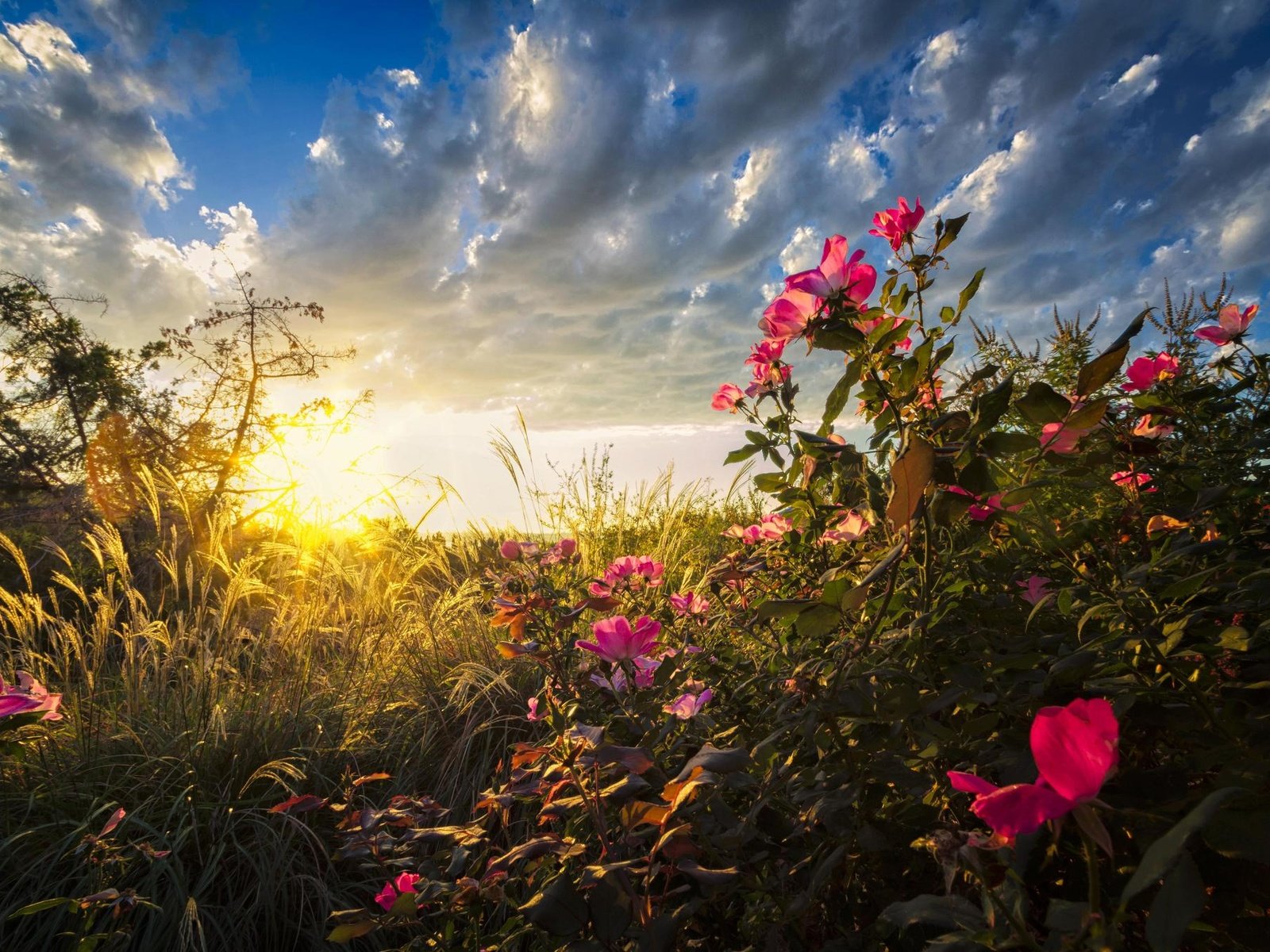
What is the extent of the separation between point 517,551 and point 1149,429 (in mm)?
1181

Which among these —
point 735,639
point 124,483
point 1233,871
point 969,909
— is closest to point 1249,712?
point 1233,871

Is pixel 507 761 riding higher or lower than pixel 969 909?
lower

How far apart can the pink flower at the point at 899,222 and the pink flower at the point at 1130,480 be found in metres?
0.53

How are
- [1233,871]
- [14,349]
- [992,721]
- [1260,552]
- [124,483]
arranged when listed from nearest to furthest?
[1233,871] → [992,721] → [1260,552] → [124,483] → [14,349]

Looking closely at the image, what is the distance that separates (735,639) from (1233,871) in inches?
46.6

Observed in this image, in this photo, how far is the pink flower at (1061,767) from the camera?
357mm

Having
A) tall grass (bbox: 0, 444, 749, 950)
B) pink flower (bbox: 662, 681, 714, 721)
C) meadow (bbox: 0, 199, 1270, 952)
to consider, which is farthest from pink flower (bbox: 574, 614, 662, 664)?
tall grass (bbox: 0, 444, 749, 950)

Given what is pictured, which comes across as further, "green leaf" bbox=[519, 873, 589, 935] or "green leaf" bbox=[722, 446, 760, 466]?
"green leaf" bbox=[722, 446, 760, 466]

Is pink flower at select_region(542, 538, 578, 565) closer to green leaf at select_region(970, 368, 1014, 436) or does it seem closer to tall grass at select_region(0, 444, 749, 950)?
tall grass at select_region(0, 444, 749, 950)

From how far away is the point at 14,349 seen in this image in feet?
19.3

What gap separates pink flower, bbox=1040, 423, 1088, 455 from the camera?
0.64 m

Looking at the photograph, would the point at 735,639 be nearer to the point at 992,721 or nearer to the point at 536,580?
the point at 536,580

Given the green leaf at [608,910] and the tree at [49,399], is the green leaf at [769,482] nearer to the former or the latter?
the green leaf at [608,910]

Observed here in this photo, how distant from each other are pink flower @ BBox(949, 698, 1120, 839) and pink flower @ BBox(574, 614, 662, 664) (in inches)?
22.1
